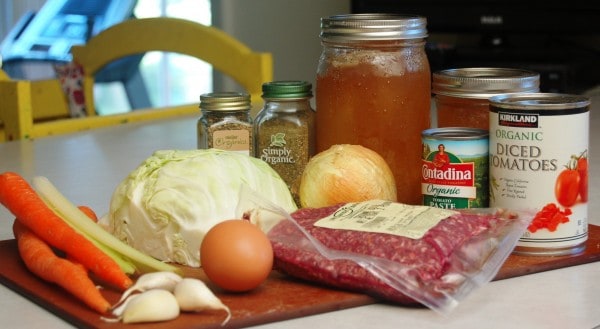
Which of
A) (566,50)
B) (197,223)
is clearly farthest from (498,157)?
(566,50)

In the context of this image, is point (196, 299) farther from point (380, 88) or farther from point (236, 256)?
point (380, 88)

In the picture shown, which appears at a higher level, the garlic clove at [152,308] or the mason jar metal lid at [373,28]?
the mason jar metal lid at [373,28]

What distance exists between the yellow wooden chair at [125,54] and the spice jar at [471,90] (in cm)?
115

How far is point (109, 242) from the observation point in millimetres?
947

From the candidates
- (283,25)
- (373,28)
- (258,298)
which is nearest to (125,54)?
(283,25)

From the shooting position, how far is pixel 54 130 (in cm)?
207

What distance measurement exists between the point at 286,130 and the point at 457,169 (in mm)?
238

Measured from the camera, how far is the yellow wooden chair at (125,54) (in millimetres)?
2035

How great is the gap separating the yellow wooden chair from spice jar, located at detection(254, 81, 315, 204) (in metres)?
1.01

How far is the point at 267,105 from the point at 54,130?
1027mm

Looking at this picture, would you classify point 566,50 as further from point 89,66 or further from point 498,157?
point 498,157

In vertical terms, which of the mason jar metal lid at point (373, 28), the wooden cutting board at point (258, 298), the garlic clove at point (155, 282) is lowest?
the wooden cutting board at point (258, 298)

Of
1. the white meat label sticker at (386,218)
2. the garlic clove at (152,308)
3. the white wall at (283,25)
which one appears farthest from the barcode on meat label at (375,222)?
the white wall at (283,25)

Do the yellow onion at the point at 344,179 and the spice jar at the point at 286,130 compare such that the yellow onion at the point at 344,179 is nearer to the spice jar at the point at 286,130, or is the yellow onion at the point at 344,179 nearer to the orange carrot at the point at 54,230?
the spice jar at the point at 286,130
